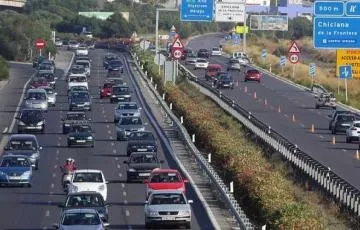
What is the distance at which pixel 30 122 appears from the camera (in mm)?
63094

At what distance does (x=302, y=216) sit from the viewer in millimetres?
25844

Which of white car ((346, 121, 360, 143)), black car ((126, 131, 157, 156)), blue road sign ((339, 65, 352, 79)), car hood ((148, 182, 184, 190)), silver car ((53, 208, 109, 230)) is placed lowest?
white car ((346, 121, 360, 143))

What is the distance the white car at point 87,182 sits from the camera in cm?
3812

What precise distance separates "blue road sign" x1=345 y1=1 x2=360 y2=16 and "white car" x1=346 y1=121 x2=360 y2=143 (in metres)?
10.9

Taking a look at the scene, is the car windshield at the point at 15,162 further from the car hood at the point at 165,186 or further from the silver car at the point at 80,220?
the silver car at the point at 80,220

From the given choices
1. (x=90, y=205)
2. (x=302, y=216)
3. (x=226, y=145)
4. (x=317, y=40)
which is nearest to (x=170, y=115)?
(x=317, y=40)

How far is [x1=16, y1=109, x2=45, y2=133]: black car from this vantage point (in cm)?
6262

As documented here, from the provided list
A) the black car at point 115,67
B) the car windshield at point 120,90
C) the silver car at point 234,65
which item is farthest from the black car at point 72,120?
the silver car at point 234,65

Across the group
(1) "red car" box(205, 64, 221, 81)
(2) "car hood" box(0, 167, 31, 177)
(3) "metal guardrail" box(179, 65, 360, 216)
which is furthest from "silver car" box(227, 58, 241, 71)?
(2) "car hood" box(0, 167, 31, 177)

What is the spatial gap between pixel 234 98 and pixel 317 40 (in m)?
34.5

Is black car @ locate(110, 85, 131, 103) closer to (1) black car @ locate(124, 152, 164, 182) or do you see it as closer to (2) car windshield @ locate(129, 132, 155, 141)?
(2) car windshield @ locate(129, 132, 155, 141)

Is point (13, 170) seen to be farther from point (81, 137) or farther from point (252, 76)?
point (252, 76)

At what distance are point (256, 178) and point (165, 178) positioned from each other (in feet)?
14.7

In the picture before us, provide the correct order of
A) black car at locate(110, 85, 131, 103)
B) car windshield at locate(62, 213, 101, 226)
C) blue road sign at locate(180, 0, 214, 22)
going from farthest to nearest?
black car at locate(110, 85, 131, 103) → blue road sign at locate(180, 0, 214, 22) → car windshield at locate(62, 213, 101, 226)
